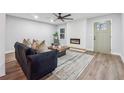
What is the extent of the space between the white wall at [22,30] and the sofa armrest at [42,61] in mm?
3936

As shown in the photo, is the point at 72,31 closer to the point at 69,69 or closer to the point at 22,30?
the point at 22,30

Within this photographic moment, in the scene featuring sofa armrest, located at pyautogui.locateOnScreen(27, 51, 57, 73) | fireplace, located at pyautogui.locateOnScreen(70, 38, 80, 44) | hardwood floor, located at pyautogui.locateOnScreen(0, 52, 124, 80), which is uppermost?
fireplace, located at pyautogui.locateOnScreen(70, 38, 80, 44)

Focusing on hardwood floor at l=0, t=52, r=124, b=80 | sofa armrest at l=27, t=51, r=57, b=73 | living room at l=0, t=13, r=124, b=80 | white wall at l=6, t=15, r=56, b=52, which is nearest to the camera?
sofa armrest at l=27, t=51, r=57, b=73

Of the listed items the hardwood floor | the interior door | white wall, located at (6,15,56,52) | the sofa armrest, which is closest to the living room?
white wall, located at (6,15,56,52)

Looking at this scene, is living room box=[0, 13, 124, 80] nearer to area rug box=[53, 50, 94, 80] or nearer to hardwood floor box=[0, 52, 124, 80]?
area rug box=[53, 50, 94, 80]

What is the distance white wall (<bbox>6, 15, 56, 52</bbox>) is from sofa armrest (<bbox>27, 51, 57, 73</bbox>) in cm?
394

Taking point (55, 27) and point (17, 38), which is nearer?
point (17, 38)

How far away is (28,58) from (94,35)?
4.68 meters

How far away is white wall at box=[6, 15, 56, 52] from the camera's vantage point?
15.9 ft

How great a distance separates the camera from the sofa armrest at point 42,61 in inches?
68.3

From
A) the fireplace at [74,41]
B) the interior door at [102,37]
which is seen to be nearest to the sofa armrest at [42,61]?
the interior door at [102,37]
